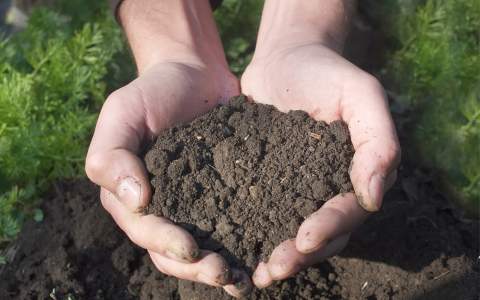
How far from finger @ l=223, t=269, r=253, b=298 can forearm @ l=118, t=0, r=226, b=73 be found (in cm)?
115

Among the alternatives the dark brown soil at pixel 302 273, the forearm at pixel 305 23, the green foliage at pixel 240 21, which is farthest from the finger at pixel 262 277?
the green foliage at pixel 240 21

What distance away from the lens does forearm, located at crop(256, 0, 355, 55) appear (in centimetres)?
279

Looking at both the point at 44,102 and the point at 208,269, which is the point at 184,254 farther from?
the point at 44,102

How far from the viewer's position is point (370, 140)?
6.74ft

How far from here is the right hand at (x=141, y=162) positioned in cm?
195

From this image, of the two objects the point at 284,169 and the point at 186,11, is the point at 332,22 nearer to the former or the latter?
the point at 186,11

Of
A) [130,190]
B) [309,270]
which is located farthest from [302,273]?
[130,190]

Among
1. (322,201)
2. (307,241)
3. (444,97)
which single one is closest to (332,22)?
(444,97)

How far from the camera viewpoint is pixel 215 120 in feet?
8.08

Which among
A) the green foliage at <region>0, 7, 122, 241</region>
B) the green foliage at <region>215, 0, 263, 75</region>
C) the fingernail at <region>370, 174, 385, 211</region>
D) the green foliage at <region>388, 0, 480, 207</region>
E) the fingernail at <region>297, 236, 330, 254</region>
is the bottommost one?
the green foliage at <region>0, 7, 122, 241</region>

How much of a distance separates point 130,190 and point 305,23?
4.19 ft

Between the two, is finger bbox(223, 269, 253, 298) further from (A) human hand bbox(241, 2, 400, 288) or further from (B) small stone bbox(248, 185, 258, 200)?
(B) small stone bbox(248, 185, 258, 200)

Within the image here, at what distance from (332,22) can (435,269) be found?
1241 millimetres

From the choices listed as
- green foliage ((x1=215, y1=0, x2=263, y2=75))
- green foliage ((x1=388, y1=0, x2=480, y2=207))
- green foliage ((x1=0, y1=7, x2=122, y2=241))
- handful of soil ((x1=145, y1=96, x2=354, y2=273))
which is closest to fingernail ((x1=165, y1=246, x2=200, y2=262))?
handful of soil ((x1=145, y1=96, x2=354, y2=273))
